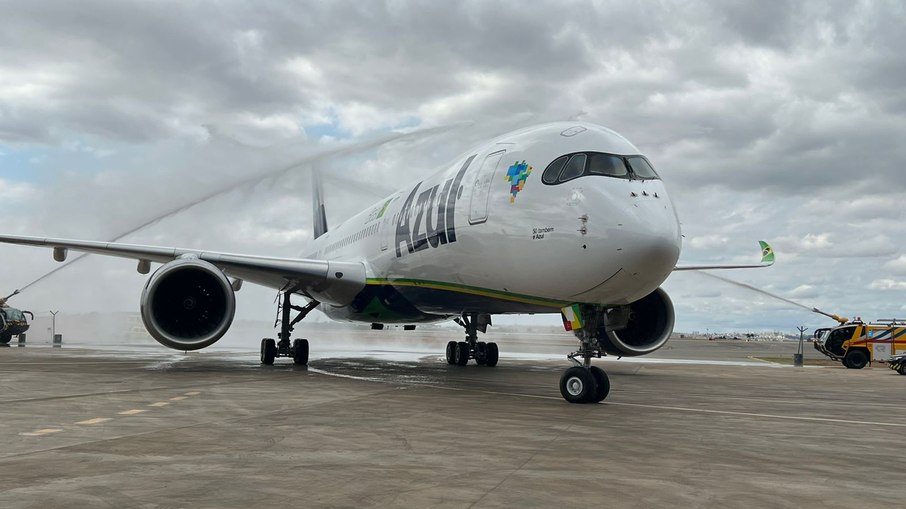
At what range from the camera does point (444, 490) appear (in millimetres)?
4250

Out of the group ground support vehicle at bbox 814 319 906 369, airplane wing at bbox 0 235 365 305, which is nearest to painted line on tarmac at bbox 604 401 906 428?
airplane wing at bbox 0 235 365 305

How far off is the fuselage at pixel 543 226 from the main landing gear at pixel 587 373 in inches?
15.5

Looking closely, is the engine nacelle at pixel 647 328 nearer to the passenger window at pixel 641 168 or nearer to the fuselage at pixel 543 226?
the fuselage at pixel 543 226

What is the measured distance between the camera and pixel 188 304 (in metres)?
14.6

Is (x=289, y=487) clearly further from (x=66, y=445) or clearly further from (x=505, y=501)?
(x=66, y=445)

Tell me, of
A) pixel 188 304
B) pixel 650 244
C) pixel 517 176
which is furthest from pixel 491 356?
pixel 650 244

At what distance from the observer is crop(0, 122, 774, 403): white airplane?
9.12 m

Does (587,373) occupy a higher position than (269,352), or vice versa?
(587,373)

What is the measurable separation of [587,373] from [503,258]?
204 cm

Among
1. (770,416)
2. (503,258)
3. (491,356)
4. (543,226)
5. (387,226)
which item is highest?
(387,226)

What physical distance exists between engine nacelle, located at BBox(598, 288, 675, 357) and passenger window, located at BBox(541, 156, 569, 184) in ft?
16.9

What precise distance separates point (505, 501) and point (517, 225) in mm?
6465

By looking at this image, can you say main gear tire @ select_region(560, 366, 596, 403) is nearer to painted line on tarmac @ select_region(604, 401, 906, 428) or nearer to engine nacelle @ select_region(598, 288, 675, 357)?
painted line on tarmac @ select_region(604, 401, 906, 428)

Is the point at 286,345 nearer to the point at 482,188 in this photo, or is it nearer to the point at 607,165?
the point at 482,188
